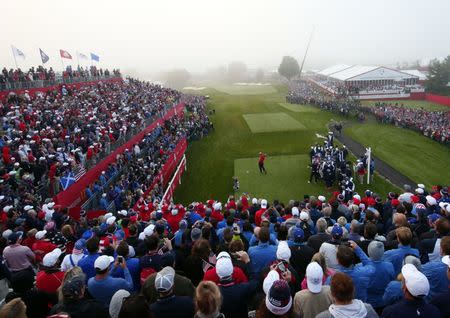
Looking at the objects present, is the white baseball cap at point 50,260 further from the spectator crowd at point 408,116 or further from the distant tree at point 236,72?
the distant tree at point 236,72

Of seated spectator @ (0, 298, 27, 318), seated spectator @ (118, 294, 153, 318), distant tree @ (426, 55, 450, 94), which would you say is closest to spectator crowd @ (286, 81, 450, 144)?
distant tree @ (426, 55, 450, 94)

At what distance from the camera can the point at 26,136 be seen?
17000 mm

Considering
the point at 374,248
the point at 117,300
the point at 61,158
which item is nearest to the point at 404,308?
the point at 374,248

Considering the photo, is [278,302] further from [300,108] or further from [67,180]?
[300,108]

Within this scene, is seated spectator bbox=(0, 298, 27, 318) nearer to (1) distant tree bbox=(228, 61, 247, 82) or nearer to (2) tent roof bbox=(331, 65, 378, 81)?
(2) tent roof bbox=(331, 65, 378, 81)

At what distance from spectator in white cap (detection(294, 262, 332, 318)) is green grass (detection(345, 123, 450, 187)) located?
728 inches

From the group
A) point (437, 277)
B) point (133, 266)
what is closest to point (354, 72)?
point (437, 277)

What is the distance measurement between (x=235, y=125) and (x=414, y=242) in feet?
99.6

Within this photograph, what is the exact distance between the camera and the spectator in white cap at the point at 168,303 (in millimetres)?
3971

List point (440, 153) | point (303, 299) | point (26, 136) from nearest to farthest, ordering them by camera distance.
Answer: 1. point (303, 299)
2. point (26, 136)
3. point (440, 153)

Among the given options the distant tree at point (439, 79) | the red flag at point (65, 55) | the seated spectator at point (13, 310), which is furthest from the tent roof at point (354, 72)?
the seated spectator at point (13, 310)

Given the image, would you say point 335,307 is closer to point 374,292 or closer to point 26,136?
point 374,292

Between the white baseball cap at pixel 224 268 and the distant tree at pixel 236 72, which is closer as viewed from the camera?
the white baseball cap at pixel 224 268

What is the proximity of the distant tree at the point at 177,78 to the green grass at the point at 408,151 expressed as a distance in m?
86.9
